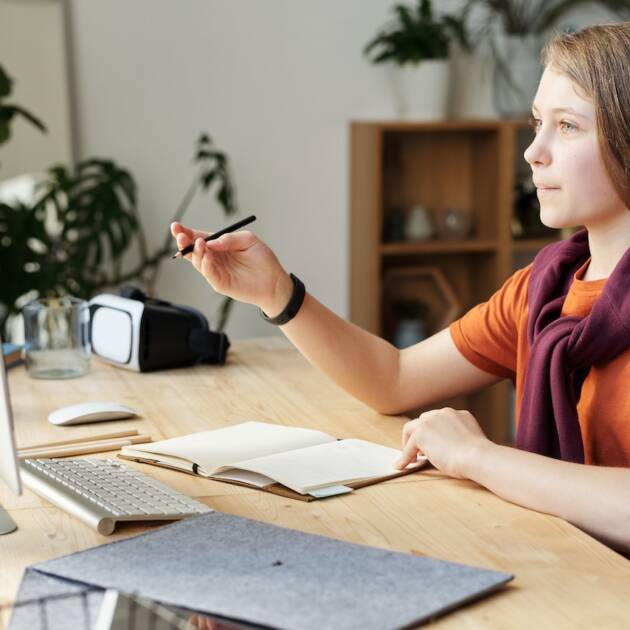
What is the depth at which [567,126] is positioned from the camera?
1.41 meters

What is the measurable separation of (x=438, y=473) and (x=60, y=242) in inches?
87.2

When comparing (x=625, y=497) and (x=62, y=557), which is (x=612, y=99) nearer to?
(x=625, y=497)

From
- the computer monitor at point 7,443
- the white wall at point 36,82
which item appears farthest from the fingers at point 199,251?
the white wall at point 36,82

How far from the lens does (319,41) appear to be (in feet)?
12.0

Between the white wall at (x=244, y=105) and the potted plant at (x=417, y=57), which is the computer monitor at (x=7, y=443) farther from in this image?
the potted plant at (x=417, y=57)

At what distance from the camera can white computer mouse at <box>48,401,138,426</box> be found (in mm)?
1635

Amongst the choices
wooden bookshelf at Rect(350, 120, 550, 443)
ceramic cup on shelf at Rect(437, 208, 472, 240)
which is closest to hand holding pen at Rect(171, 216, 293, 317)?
wooden bookshelf at Rect(350, 120, 550, 443)

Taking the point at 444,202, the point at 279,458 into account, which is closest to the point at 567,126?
the point at 279,458

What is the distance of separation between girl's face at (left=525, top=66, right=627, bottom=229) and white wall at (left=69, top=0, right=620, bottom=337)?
2254mm

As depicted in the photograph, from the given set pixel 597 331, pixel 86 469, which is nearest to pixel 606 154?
pixel 597 331

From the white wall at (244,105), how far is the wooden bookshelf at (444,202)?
109 millimetres

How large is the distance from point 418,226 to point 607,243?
90.3 inches

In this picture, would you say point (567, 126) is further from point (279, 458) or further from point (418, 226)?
point (418, 226)

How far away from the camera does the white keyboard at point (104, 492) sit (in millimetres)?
1149
